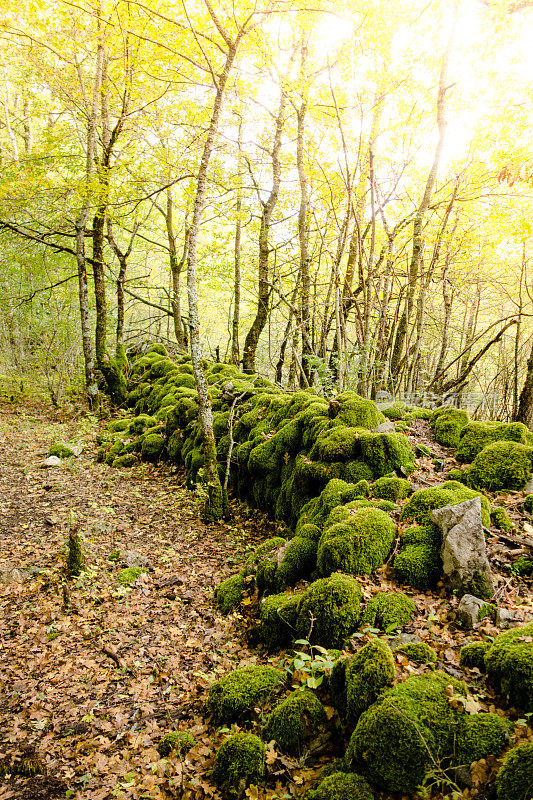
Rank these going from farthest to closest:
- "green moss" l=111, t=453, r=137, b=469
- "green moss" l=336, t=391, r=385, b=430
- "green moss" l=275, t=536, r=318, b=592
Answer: "green moss" l=111, t=453, r=137, b=469 < "green moss" l=336, t=391, r=385, b=430 < "green moss" l=275, t=536, r=318, b=592

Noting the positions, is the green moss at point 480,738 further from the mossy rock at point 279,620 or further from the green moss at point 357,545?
the mossy rock at point 279,620

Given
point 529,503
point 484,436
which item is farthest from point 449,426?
point 529,503

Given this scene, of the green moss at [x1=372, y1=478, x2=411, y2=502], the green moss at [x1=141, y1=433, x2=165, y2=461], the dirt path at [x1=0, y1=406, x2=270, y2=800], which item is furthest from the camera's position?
the green moss at [x1=141, y1=433, x2=165, y2=461]

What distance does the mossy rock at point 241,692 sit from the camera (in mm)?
3305

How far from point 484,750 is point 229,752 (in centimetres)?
167

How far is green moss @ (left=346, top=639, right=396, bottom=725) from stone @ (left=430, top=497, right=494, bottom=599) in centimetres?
106

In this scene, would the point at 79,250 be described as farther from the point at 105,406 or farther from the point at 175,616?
the point at 175,616

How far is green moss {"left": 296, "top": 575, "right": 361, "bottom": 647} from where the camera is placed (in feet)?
11.2

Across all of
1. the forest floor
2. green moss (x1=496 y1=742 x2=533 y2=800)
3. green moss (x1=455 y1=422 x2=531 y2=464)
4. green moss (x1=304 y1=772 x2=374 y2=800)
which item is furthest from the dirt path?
green moss (x1=455 y1=422 x2=531 y2=464)

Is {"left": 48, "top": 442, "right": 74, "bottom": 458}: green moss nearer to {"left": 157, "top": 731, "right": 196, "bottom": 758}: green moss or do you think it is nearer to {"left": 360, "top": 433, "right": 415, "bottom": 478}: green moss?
{"left": 360, "top": 433, "right": 415, "bottom": 478}: green moss

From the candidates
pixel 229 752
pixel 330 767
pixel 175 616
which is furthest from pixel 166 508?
pixel 330 767

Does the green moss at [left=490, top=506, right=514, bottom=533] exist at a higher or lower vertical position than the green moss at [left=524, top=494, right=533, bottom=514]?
lower

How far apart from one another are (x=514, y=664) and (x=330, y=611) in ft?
4.70

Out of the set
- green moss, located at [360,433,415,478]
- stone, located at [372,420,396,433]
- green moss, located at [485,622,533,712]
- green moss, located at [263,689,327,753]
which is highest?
stone, located at [372,420,396,433]
